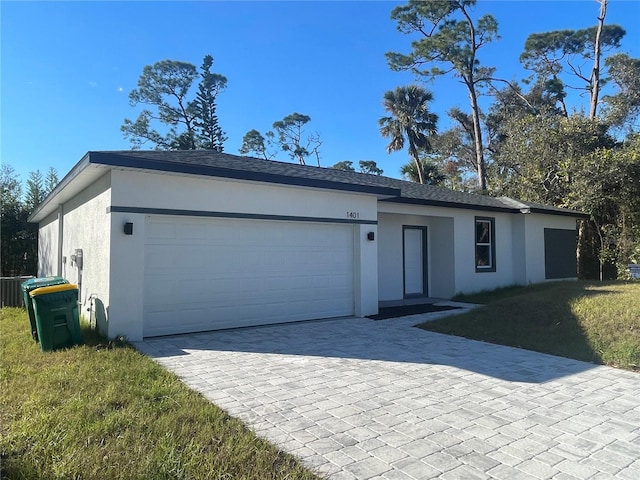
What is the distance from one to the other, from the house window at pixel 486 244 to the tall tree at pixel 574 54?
1585 cm

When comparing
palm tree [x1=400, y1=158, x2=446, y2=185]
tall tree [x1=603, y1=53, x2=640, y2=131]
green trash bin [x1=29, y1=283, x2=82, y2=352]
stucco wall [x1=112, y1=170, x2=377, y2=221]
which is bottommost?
green trash bin [x1=29, y1=283, x2=82, y2=352]

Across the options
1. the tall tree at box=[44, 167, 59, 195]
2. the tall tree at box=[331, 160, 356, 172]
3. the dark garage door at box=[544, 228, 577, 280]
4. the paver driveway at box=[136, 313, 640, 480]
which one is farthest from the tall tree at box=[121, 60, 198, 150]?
the paver driveway at box=[136, 313, 640, 480]

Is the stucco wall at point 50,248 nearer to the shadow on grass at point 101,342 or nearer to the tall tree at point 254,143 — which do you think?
the shadow on grass at point 101,342

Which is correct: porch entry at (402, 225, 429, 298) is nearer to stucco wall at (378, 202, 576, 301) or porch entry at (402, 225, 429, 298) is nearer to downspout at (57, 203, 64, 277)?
stucco wall at (378, 202, 576, 301)

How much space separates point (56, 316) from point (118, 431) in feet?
12.0

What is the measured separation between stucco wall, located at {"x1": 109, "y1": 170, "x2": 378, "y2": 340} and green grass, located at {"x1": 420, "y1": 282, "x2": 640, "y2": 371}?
7.78ft

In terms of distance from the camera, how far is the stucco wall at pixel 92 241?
23.1 ft

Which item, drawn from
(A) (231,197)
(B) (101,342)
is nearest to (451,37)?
(A) (231,197)

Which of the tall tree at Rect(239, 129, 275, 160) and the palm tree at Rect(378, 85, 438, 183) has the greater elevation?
the tall tree at Rect(239, 129, 275, 160)

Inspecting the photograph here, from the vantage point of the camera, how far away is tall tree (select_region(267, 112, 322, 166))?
134 ft

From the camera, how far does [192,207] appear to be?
296 inches

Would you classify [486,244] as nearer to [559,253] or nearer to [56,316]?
[559,253]

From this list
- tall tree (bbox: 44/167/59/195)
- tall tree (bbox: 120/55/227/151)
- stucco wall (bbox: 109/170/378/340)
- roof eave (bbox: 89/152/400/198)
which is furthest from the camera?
tall tree (bbox: 120/55/227/151)

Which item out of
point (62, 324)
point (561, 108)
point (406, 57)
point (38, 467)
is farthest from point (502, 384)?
point (561, 108)
